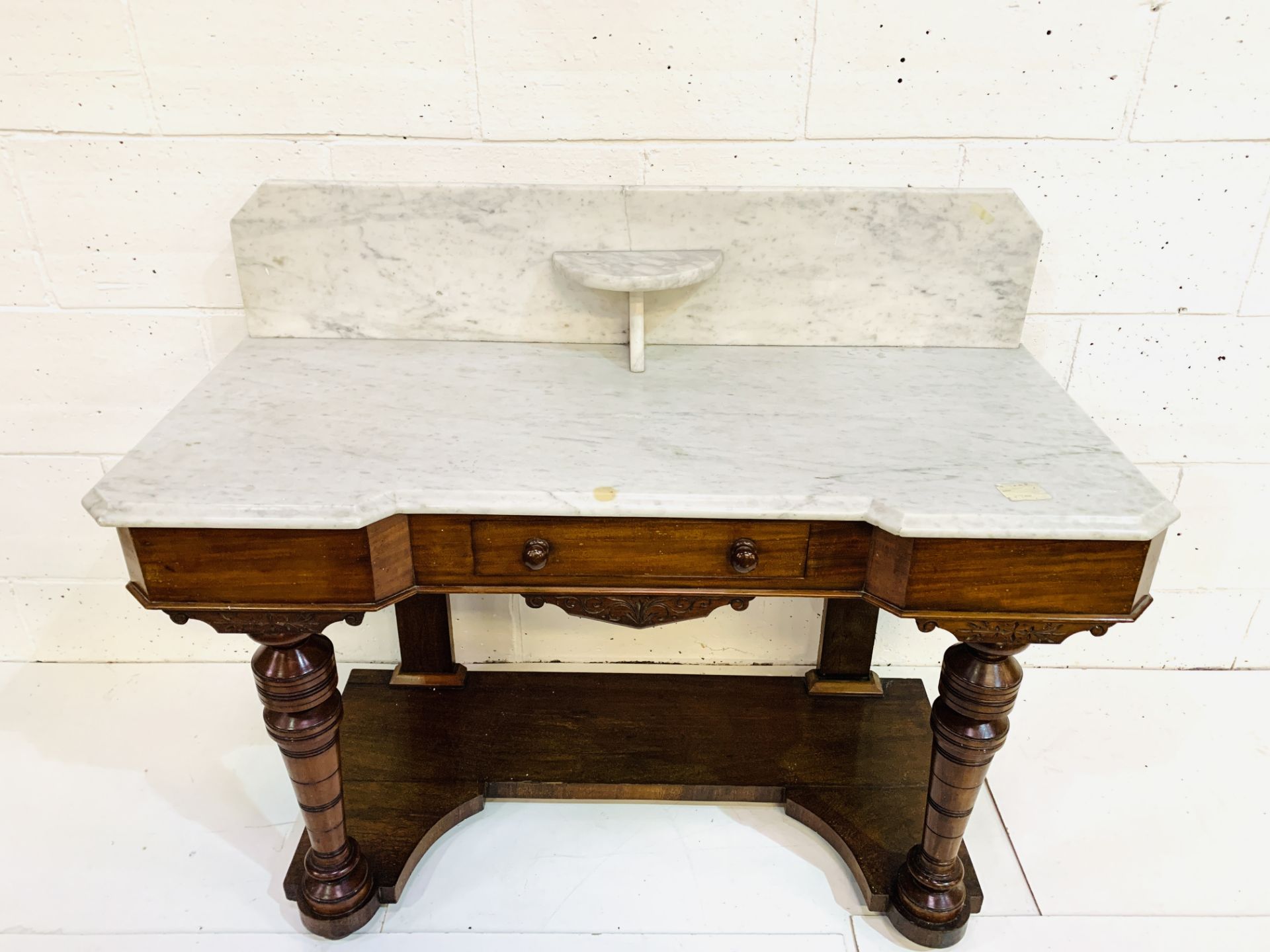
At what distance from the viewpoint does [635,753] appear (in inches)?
65.7

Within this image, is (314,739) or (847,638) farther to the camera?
(847,638)

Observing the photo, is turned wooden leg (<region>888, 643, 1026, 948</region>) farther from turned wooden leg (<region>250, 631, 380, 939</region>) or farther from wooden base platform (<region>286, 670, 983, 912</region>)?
A: turned wooden leg (<region>250, 631, 380, 939</region>)

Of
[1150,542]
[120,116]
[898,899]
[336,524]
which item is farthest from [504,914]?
[120,116]

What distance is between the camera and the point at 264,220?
1.48 m

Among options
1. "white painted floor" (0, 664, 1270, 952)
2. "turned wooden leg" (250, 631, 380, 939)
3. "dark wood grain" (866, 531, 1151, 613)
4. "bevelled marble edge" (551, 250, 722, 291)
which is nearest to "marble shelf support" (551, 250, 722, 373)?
"bevelled marble edge" (551, 250, 722, 291)

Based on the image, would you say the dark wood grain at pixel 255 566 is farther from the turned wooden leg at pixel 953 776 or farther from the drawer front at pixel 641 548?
the turned wooden leg at pixel 953 776

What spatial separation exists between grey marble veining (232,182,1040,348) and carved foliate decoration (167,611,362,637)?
571mm

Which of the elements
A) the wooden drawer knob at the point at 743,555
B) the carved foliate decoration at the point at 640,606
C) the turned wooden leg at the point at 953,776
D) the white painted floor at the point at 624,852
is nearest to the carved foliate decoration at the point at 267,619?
the carved foliate decoration at the point at 640,606

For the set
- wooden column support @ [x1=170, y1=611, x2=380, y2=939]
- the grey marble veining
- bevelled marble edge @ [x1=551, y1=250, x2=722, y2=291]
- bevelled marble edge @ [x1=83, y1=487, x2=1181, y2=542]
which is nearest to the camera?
bevelled marble edge @ [x1=83, y1=487, x2=1181, y2=542]

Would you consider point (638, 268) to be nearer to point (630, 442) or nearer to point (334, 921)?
point (630, 442)

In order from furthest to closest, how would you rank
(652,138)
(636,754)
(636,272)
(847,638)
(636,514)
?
1. (847,638)
2. (636,754)
3. (652,138)
4. (636,272)
5. (636,514)

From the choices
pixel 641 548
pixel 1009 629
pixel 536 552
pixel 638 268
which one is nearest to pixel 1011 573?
pixel 1009 629

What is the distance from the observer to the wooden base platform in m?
1.53

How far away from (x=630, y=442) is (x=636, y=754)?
718mm
